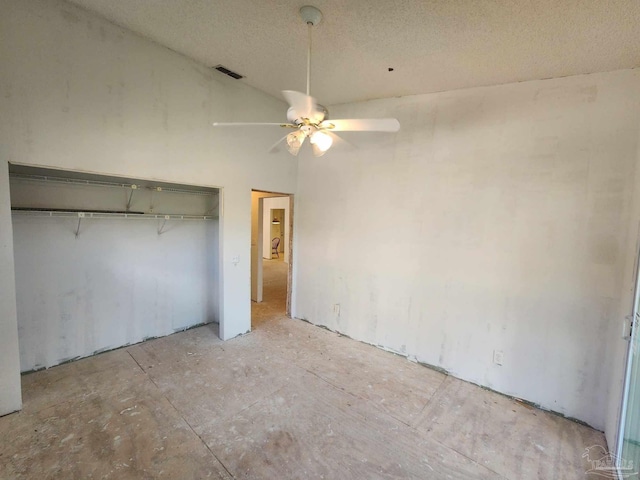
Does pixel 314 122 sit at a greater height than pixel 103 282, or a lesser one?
greater

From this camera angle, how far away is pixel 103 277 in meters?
2.95

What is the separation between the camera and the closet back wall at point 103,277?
2.54 m

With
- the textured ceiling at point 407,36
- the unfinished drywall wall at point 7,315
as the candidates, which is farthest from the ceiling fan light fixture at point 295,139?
the unfinished drywall wall at point 7,315

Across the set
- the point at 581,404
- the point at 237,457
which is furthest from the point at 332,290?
the point at 581,404

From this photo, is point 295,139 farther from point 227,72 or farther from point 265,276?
point 265,276

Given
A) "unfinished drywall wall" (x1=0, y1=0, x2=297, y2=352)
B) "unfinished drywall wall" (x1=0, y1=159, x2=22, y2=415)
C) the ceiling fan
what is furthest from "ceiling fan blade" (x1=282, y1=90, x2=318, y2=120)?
"unfinished drywall wall" (x1=0, y1=159, x2=22, y2=415)

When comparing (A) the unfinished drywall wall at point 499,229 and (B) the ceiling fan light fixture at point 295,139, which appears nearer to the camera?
(B) the ceiling fan light fixture at point 295,139

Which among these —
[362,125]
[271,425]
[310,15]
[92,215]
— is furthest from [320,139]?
[92,215]

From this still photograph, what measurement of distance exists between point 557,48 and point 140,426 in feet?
13.7

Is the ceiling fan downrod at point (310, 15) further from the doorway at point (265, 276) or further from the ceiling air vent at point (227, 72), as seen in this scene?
the doorway at point (265, 276)

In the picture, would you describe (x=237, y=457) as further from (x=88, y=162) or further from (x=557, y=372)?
(x=557, y=372)

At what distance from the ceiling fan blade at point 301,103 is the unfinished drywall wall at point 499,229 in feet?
→ 5.55

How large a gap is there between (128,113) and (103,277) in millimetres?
1745

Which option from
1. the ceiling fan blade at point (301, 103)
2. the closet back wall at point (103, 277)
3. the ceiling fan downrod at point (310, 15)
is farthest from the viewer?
the closet back wall at point (103, 277)
